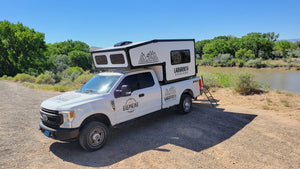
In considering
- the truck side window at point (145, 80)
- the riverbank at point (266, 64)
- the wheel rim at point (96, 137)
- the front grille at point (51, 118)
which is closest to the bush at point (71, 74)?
the truck side window at point (145, 80)

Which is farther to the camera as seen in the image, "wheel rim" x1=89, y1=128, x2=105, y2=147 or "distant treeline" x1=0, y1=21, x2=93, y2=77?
"distant treeline" x1=0, y1=21, x2=93, y2=77

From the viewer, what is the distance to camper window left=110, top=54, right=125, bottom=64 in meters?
5.79

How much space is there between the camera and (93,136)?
4938mm

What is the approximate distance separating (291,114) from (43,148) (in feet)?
28.1

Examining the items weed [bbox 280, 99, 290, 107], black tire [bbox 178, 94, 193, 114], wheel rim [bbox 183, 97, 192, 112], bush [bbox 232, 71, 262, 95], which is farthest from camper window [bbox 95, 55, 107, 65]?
weed [bbox 280, 99, 290, 107]

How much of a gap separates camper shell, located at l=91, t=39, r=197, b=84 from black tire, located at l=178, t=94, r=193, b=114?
74cm

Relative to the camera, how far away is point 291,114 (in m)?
7.56

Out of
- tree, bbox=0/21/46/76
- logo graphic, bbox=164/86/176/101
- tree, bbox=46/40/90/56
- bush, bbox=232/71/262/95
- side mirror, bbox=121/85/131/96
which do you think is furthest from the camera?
tree, bbox=46/40/90/56

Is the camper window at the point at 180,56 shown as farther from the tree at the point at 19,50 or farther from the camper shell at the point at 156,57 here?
the tree at the point at 19,50

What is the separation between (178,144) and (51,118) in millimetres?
3280

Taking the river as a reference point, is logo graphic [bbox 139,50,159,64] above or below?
above

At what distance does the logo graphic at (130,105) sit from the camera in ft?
18.3

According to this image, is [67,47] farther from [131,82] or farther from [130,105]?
[130,105]

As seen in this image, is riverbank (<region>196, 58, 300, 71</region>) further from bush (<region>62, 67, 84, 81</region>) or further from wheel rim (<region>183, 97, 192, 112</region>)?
wheel rim (<region>183, 97, 192, 112</region>)
